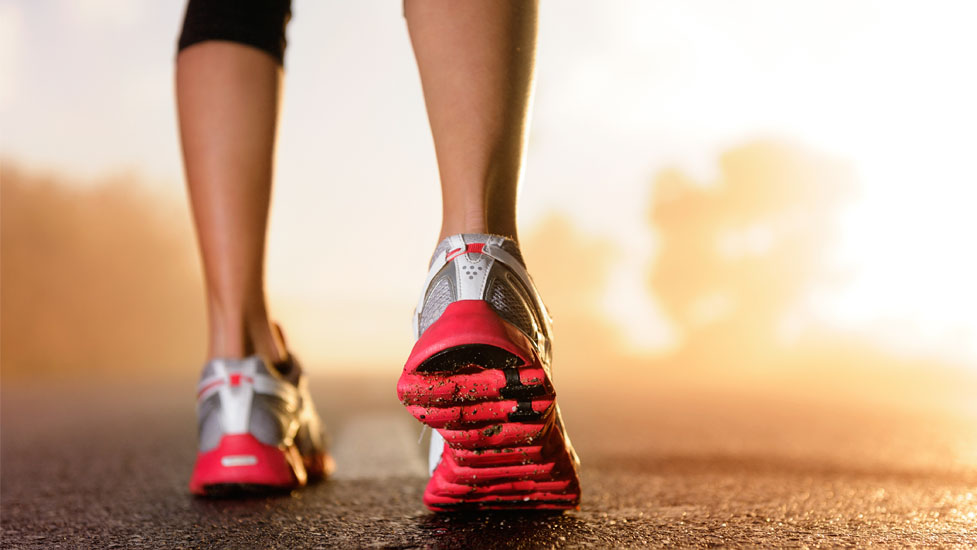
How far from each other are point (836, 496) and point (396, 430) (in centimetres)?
154

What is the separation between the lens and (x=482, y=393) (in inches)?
31.4

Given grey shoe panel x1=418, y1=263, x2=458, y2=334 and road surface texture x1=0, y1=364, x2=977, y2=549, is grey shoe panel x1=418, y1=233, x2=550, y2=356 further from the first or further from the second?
road surface texture x1=0, y1=364, x2=977, y2=549

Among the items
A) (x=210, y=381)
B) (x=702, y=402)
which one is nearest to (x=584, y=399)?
(x=702, y=402)

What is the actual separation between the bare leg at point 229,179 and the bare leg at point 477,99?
476mm

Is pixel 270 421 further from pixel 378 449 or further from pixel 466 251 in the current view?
pixel 378 449

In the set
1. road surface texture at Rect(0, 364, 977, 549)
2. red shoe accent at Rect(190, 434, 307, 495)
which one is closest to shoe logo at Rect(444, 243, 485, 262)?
road surface texture at Rect(0, 364, 977, 549)

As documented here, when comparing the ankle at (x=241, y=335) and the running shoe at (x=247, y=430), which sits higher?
the ankle at (x=241, y=335)

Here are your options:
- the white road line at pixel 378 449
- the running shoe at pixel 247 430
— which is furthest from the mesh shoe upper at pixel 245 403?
the white road line at pixel 378 449

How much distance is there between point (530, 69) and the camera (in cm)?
104

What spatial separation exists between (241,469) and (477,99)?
71 centimetres

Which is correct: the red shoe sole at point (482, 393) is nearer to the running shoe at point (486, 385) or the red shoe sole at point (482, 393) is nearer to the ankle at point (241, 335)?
the running shoe at point (486, 385)

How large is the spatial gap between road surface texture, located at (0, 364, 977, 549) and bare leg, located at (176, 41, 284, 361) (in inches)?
12.5

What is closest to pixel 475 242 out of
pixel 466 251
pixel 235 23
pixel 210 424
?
pixel 466 251

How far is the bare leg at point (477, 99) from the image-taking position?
38.2 inches
